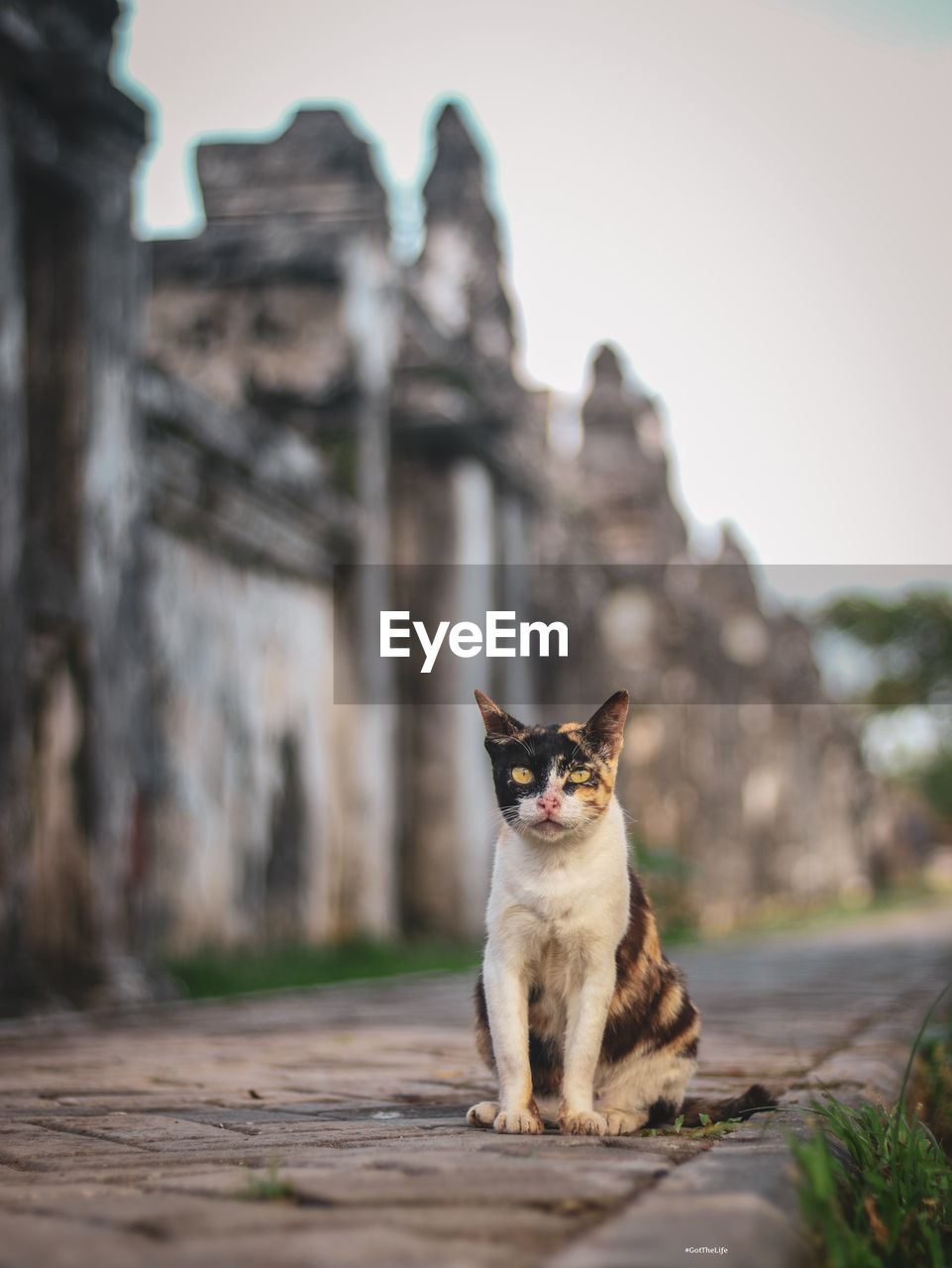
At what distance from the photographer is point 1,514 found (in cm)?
648

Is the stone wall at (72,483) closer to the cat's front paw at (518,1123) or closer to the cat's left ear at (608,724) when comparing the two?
the cat's left ear at (608,724)

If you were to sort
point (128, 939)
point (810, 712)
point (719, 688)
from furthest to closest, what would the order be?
point (810, 712) → point (719, 688) → point (128, 939)

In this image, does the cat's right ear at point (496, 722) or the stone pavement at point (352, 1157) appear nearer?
the stone pavement at point (352, 1157)

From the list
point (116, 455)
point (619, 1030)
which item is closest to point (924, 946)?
point (116, 455)

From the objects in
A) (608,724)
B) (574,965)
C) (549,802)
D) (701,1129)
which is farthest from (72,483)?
(701,1129)

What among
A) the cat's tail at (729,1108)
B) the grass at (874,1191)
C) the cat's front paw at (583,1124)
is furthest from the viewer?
the cat's tail at (729,1108)

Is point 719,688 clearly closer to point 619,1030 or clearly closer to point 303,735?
point 303,735

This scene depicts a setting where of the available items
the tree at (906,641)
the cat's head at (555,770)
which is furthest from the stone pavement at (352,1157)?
the tree at (906,641)

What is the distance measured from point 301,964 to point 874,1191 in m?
7.22

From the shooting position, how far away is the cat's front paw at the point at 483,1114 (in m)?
3.41

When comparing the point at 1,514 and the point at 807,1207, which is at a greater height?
the point at 1,514

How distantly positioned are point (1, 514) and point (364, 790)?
562 centimetres

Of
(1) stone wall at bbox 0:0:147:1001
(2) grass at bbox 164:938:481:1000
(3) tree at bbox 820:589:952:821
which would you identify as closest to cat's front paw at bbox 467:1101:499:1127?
(1) stone wall at bbox 0:0:147:1001

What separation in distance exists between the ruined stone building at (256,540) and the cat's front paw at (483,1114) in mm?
3482
